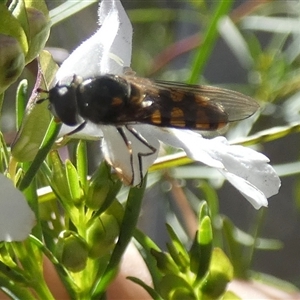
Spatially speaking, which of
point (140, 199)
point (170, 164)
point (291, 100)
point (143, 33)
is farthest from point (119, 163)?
point (143, 33)

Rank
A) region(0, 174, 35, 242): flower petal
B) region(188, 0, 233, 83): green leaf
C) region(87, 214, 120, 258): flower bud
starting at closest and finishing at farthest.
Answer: region(0, 174, 35, 242): flower petal, region(87, 214, 120, 258): flower bud, region(188, 0, 233, 83): green leaf

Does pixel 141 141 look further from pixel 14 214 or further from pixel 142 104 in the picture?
pixel 14 214

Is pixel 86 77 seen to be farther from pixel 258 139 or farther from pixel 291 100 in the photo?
pixel 291 100

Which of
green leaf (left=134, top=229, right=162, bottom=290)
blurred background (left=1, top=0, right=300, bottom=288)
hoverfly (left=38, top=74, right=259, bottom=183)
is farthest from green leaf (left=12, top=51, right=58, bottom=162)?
blurred background (left=1, top=0, right=300, bottom=288)

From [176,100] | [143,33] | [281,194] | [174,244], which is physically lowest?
[281,194]

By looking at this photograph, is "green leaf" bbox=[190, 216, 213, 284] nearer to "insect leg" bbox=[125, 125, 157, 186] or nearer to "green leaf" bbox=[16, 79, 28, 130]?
"insect leg" bbox=[125, 125, 157, 186]

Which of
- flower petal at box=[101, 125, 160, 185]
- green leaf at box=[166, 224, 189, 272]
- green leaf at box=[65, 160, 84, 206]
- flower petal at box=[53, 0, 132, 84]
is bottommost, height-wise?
green leaf at box=[166, 224, 189, 272]

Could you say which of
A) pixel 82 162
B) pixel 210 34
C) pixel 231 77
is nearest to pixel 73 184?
pixel 82 162

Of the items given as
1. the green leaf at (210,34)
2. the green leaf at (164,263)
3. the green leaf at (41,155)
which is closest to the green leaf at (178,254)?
the green leaf at (164,263)
